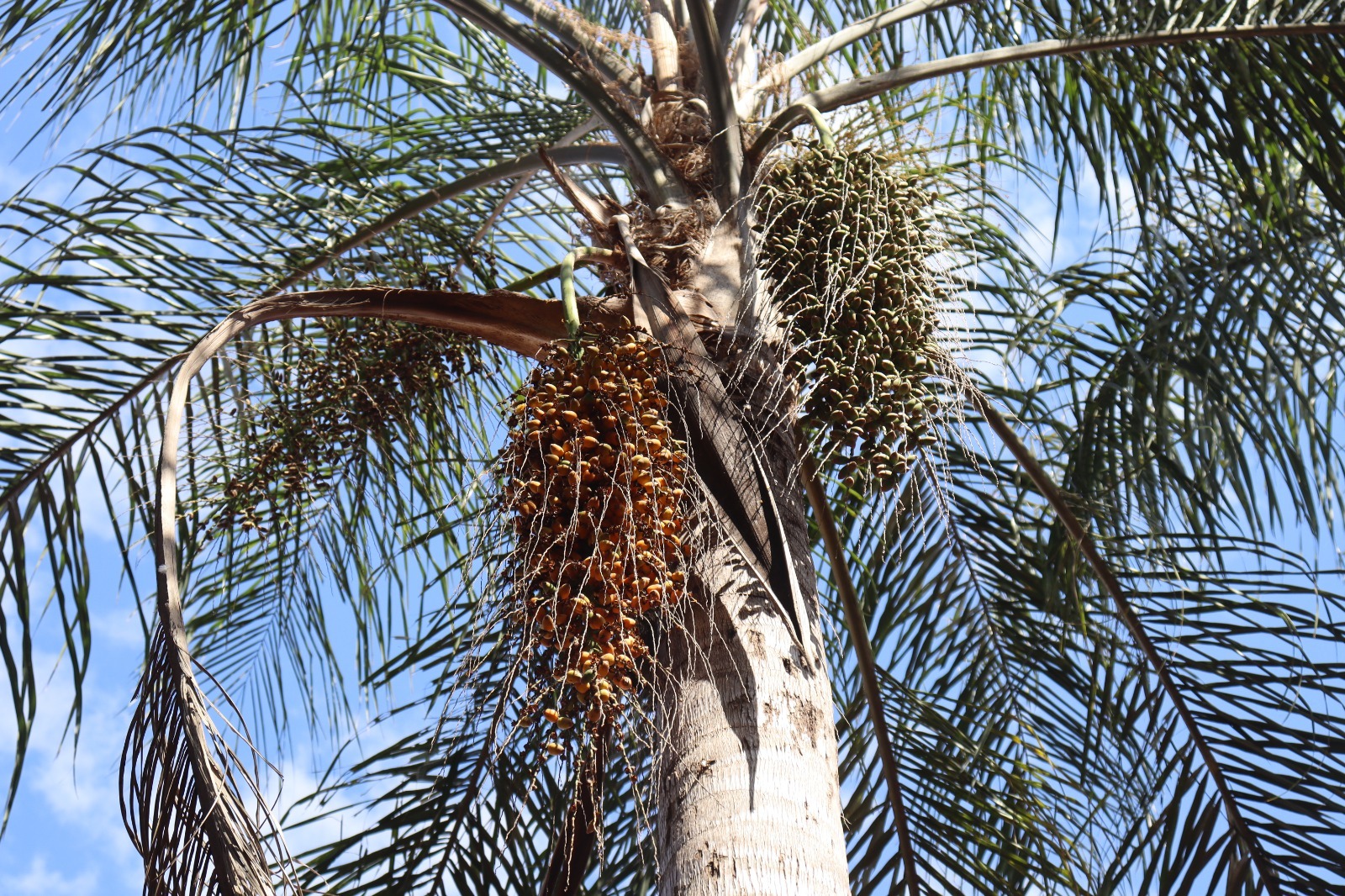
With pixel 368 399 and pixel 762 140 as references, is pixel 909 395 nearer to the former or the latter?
pixel 762 140

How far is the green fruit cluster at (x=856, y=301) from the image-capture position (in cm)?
251

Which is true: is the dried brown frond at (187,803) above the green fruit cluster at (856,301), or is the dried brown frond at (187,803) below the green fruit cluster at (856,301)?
below

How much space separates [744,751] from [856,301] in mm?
974

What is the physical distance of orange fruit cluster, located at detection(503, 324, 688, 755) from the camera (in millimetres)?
2016

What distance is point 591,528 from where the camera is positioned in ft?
6.95

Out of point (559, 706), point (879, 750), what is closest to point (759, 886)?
point (559, 706)

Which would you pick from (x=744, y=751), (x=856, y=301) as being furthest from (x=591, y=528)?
(x=856, y=301)

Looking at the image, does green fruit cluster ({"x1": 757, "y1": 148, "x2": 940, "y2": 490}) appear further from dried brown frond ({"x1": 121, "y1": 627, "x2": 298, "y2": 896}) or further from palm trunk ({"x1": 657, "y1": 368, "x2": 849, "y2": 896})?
dried brown frond ({"x1": 121, "y1": 627, "x2": 298, "y2": 896})

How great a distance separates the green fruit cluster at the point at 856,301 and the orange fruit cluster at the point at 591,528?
1.26 feet

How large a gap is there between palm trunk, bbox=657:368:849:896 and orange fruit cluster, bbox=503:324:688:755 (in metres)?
0.09

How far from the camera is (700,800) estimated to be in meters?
2.06

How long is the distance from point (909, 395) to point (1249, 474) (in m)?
1.51

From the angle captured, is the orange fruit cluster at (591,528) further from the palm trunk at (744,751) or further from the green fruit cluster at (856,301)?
the green fruit cluster at (856,301)

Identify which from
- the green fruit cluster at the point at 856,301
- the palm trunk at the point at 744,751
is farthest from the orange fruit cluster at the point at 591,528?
the green fruit cluster at the point at 856,301
